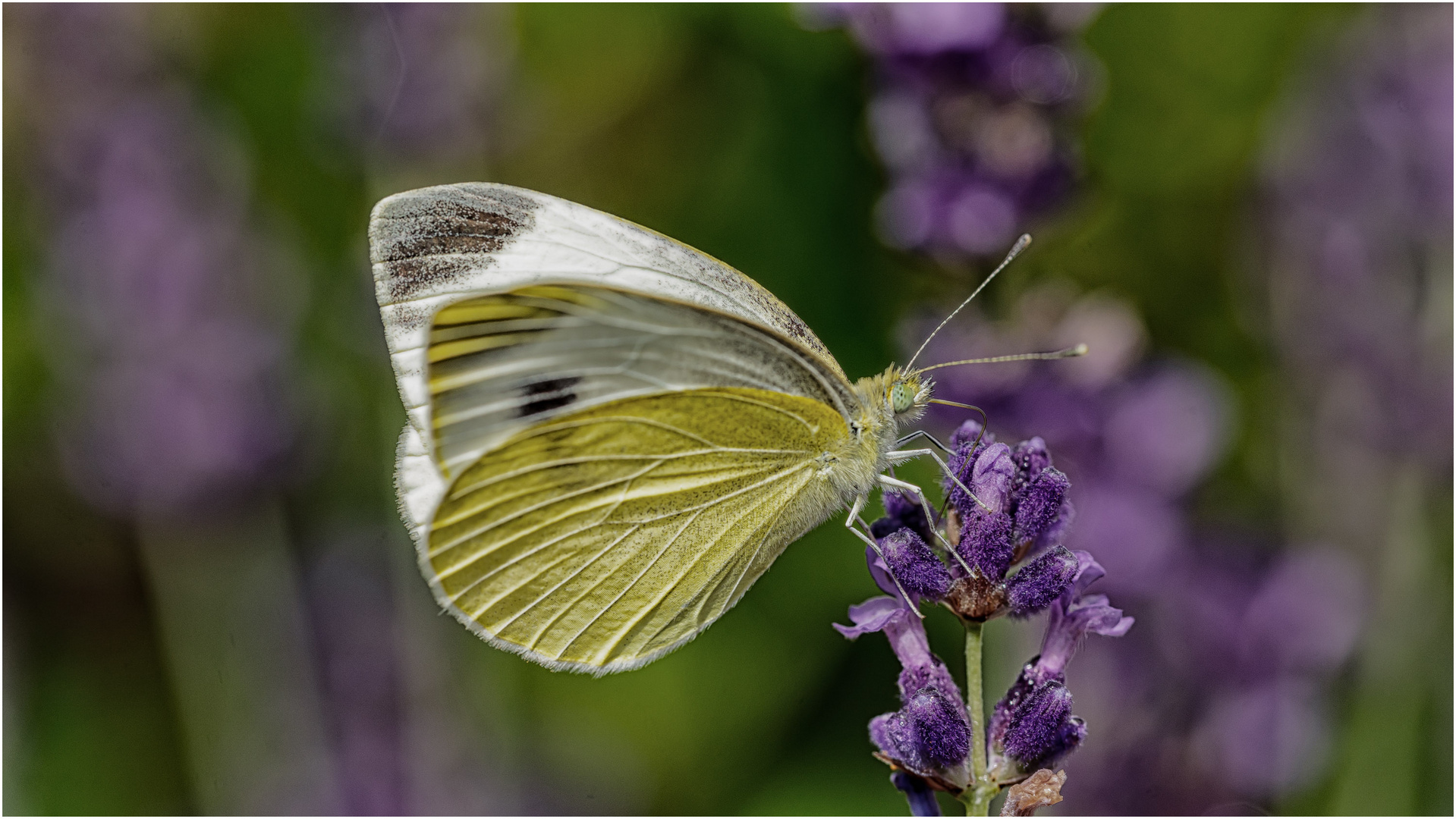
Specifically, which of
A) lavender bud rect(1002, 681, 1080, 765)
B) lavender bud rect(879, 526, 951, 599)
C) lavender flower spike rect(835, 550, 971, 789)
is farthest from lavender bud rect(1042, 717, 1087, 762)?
lavender bud rect(879, 526, 951, 599)

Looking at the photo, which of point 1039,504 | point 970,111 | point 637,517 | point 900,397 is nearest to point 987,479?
point 1039,504

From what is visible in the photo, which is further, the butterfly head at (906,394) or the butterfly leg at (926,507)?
the butterfly head at (906,394)

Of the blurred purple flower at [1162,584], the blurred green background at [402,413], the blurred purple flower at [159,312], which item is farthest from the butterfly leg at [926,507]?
the blurred purple flower at [159,312]

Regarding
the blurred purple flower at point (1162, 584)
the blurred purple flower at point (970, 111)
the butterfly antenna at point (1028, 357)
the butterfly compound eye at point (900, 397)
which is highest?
the blurred purple flower at point (970, 111)

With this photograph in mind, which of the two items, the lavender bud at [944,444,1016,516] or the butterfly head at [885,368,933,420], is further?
the butterfly head at [885,368,933,420]

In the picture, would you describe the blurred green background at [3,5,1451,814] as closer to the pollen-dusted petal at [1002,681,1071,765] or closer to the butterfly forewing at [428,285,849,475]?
the butterfly forewing at [428,285,849,475]

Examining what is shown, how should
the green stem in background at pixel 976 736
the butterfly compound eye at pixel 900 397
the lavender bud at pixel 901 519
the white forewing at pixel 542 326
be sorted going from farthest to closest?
the butterfly compound eye at pixel 900 397
the white forewing at pixel 542 326
the lavender bud at pixel 901 519
the green stem in background at pixel 976 736

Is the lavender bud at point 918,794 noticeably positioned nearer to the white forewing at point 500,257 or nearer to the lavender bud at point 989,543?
the lavender bud at point 989,543
